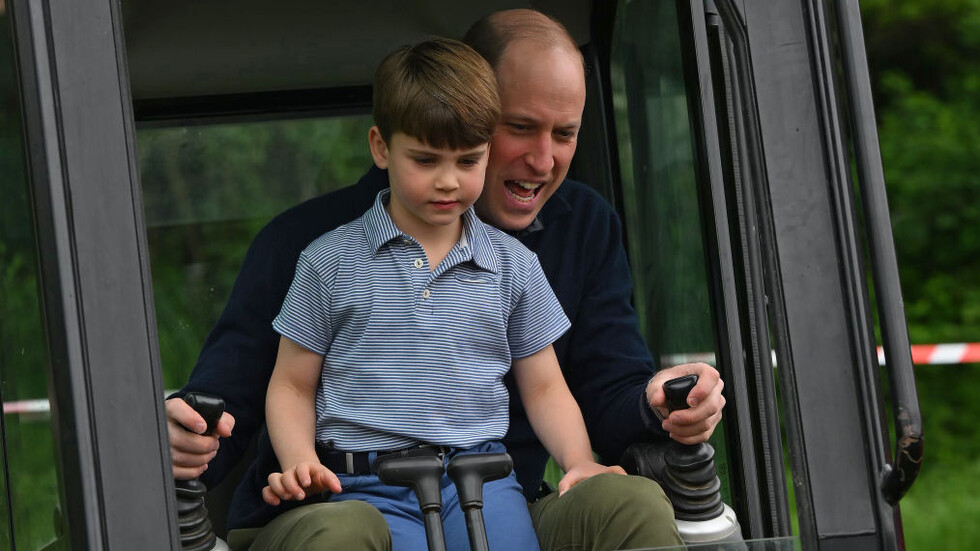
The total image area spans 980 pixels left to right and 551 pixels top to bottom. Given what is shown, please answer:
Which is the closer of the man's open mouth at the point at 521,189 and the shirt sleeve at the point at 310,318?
the shirt sleeve at the point at 310,318

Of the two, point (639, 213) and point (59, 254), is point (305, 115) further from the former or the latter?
point (59, 254)

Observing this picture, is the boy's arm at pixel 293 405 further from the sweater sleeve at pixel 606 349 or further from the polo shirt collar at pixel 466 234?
the sweater sleeve at pixel 606 349

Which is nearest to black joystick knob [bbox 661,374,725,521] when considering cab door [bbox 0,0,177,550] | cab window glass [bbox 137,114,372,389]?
cab door [bbox 0,0,177,550]

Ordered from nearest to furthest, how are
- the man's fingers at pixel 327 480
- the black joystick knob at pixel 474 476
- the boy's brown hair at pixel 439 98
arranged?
the black joystick knob at pixel 474 476 < the man's fingers at pixel 327 480 < the boy's brown hair at pixel 439 98

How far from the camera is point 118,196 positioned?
1275mm

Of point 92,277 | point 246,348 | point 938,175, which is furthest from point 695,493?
point 938,175

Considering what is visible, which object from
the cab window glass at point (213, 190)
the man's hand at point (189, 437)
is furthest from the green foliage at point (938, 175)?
the man's hand at point (189, 437)

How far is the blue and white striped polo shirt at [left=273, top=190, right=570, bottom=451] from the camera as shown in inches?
71.1

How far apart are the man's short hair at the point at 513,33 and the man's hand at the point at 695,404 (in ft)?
1.89

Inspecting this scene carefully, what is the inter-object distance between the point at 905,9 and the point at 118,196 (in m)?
5.81

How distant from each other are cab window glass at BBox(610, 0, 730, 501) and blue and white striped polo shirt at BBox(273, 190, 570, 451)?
0.32m

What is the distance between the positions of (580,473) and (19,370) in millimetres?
736

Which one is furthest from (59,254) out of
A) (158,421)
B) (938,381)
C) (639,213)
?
(938,381)

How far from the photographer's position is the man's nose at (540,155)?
2031 mm
